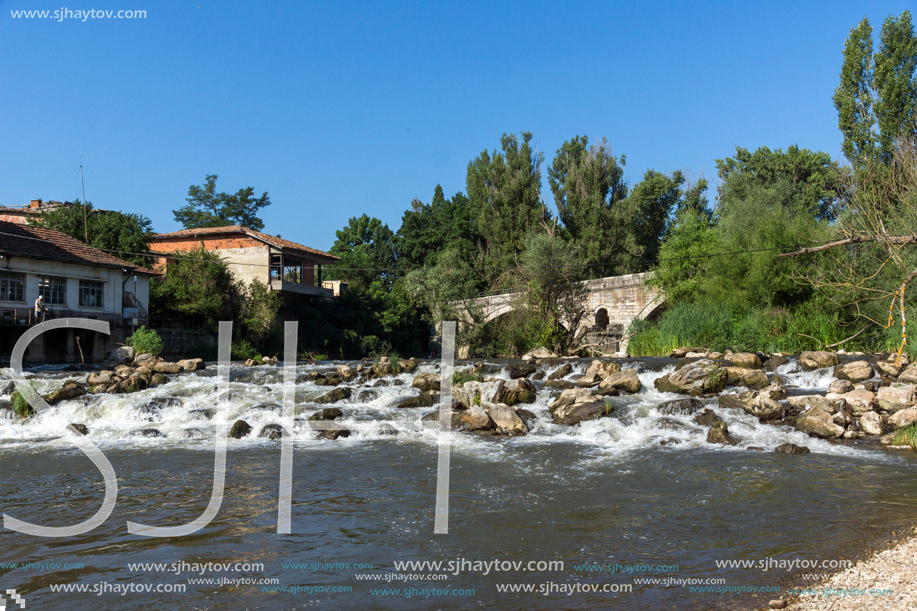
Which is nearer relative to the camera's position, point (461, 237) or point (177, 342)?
point (177, 342)

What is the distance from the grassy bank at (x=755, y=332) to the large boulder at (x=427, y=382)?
9671 mm

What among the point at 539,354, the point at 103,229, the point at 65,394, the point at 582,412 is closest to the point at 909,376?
the point at 582,412

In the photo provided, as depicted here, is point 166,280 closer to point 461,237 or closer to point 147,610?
point 461,237

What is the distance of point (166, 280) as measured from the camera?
29625 mm

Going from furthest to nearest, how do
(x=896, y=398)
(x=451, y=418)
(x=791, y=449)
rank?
(x=451, y=418)
(x=896, y=398)
(x=791, y=449)

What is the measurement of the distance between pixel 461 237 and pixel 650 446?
3720 centimetres

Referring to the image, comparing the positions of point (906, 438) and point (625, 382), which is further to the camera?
point (625, 382)

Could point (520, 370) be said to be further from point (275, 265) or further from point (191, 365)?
point (275, 265)

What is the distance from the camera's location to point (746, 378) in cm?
1443

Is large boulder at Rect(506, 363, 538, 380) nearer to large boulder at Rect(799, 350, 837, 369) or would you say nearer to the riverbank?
large boulder at Rect(799, 350, 837, 369)

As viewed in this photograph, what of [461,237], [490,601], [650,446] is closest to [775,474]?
[650,446]

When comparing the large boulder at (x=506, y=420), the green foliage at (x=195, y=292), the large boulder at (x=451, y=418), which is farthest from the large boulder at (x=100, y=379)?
the green foliage at (x=195, y=292)

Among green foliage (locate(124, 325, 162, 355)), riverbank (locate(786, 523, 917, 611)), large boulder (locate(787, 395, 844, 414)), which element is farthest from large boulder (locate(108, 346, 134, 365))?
riverbank (locate(786, 523, 917, 611))

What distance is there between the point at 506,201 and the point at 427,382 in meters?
26.8
